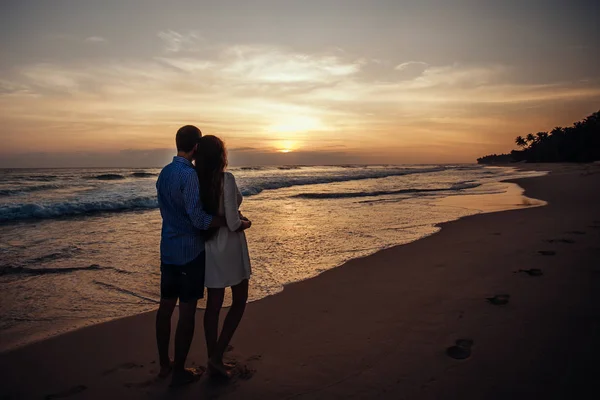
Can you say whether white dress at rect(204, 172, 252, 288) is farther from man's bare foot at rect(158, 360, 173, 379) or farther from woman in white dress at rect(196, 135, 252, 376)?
man's bare foot at rect(158, 360, 173, 379)

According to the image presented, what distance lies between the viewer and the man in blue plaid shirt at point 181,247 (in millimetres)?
2959

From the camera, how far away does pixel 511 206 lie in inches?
505

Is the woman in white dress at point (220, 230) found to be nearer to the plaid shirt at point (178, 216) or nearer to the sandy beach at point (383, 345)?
the plaid shirt at point (178, 216)

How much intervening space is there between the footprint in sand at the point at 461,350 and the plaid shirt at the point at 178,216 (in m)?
2.32

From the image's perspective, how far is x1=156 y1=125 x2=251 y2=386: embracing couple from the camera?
9.59ft

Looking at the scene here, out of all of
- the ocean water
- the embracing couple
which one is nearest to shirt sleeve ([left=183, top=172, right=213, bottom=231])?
the embracing couple

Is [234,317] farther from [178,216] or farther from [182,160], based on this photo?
[182,160]

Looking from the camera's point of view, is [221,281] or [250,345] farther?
[250,345]

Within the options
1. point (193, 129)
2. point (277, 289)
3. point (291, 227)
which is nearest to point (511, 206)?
point (291, 227)

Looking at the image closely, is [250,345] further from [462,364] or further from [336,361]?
[462,364]

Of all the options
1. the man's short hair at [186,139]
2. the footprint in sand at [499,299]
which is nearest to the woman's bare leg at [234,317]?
the man's short hair at [186,139]

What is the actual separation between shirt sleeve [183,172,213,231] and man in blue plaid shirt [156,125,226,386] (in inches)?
1.0

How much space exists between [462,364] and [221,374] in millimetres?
1981

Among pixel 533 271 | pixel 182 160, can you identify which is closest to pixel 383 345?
pixel 182 160
